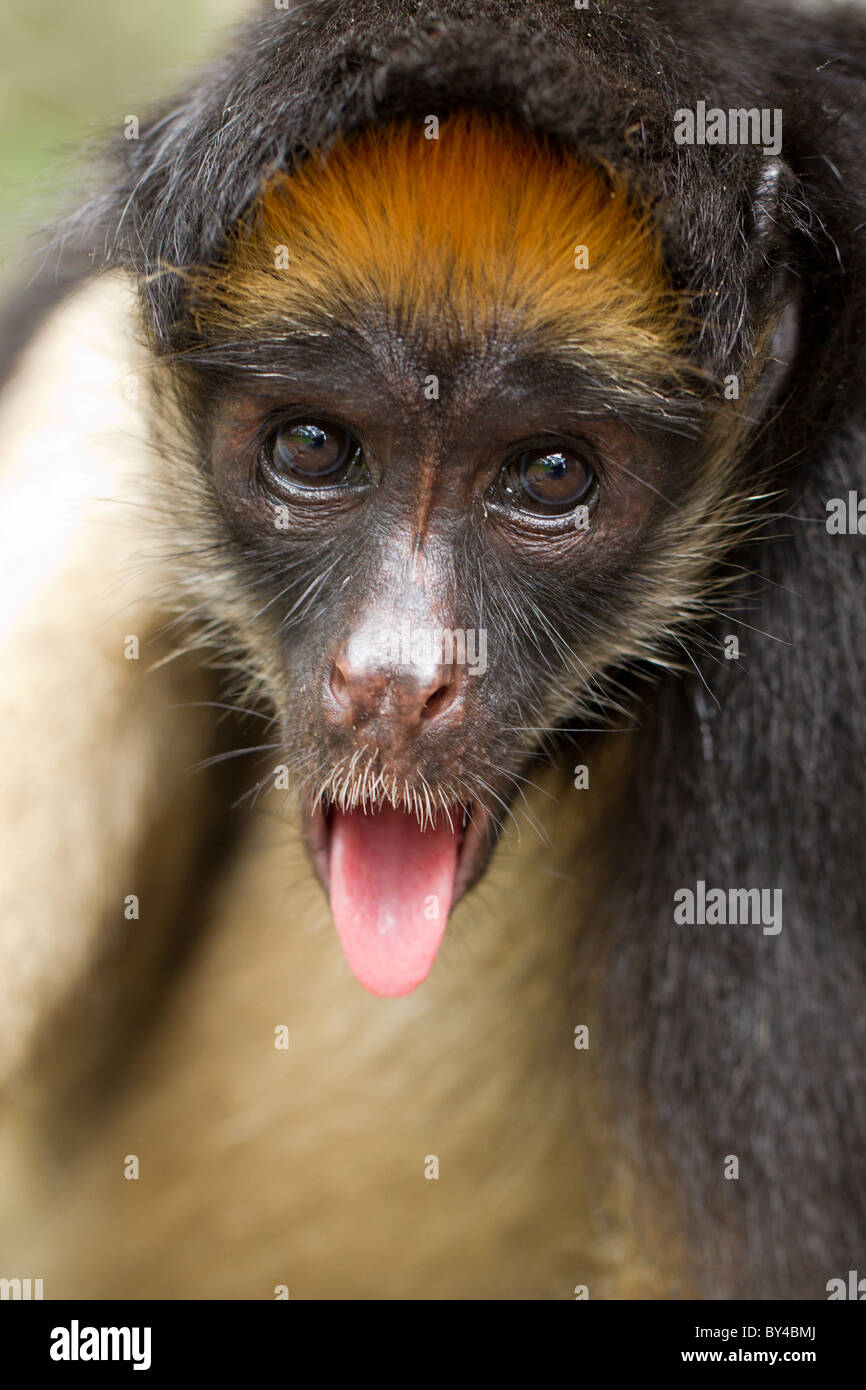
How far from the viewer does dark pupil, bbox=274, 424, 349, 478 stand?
8.54ft

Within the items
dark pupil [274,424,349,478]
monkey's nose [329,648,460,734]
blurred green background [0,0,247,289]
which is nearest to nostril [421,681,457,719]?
monkey's nose [329,648,460,734]

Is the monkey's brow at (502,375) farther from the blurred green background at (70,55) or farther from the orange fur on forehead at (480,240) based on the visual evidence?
the blurred green background at (70,55)

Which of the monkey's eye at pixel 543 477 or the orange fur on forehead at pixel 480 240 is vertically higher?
the orange fur on forehead at pixel 480 240

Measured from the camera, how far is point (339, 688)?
243cm

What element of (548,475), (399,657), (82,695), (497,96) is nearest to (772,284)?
(548,475)

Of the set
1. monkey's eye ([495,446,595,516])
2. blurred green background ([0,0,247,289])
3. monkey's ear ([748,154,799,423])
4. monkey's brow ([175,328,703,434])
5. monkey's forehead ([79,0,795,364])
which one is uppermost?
blurred green background ([0,0,247,289])

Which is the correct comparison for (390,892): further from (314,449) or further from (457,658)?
(314,449)

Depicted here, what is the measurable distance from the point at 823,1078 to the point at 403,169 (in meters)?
1.83

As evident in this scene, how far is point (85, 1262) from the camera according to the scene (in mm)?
3887

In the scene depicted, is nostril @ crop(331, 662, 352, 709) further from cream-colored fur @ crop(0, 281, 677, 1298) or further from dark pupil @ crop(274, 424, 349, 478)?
cream-colored fur @ crop(0, 281, 677, 1298)

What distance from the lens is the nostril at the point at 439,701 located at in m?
2.40

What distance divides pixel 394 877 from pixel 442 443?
0.80m

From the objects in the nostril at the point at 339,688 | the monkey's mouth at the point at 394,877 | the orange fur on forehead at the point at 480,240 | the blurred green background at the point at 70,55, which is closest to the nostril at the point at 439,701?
the nostril at the point at 339,688

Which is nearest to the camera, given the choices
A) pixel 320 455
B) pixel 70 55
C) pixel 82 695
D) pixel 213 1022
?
pixel 320 455
